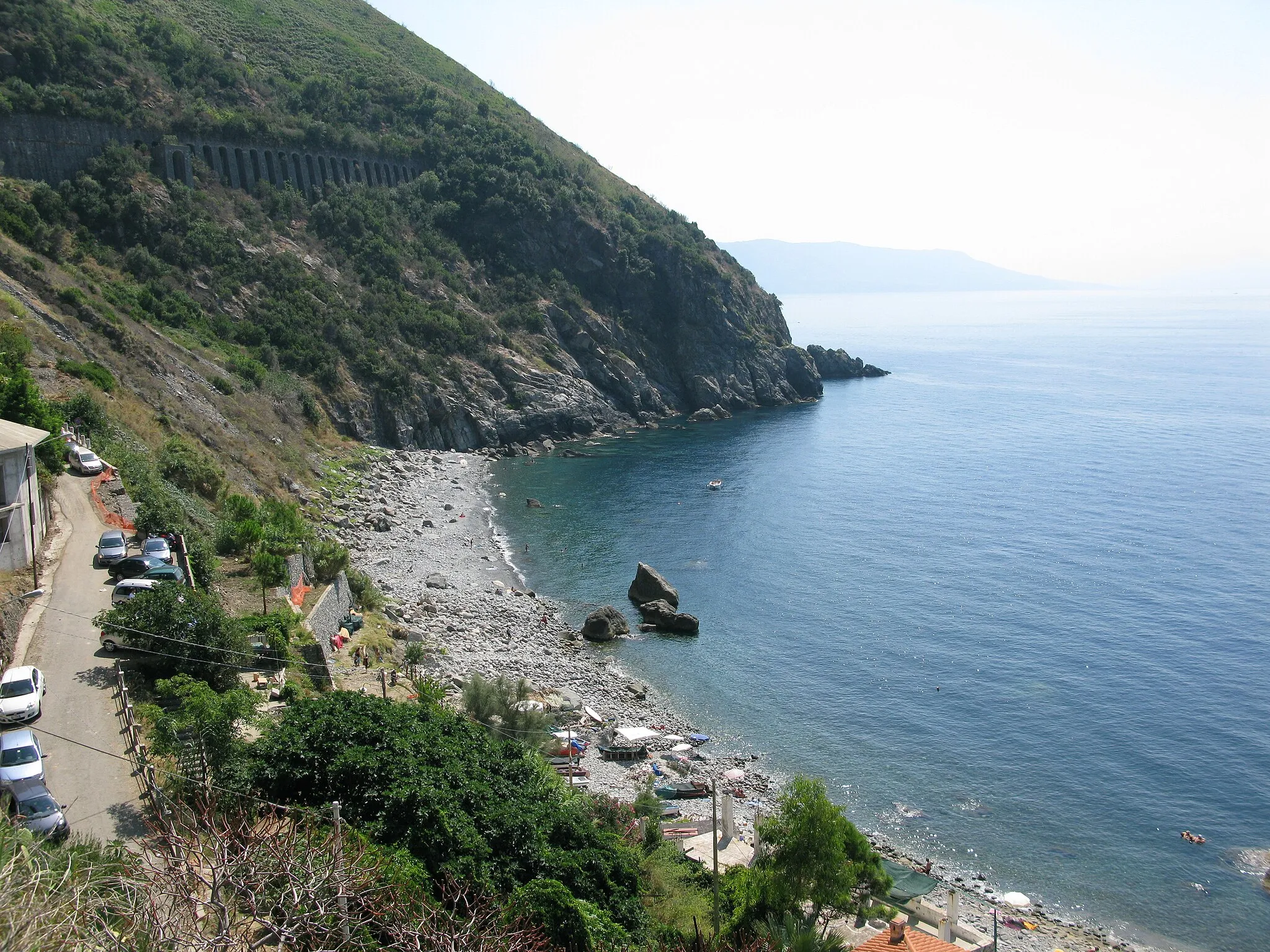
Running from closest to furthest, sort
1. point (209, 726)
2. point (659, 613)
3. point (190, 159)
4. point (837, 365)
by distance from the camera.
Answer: point (209, 726) < point (659, 613) < point (190, 159) < point (837, 365)

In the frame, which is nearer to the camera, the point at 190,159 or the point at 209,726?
the point at 209,726

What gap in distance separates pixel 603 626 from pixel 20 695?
31050 mm

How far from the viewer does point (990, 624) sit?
5150 centimetres

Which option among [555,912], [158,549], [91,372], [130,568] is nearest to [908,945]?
[555,912]

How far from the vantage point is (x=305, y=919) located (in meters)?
11.3

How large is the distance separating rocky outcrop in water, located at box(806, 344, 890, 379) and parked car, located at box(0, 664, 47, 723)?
449 feet

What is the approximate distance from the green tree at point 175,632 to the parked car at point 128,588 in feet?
6.29

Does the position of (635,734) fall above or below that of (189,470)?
below

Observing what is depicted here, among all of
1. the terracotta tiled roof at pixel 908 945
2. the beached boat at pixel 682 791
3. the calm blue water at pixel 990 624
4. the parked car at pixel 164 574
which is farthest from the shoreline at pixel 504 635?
the parked car at pixel 164 574

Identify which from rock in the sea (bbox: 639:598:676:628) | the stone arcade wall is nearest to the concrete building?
rock in the sea (bbox: 639:598:676:628)

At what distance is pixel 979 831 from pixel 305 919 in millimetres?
29037

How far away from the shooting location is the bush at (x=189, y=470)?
148ft

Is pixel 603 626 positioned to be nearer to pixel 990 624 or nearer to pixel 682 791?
pixel 682 791

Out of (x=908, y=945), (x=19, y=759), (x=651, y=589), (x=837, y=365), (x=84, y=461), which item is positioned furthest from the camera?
(x=837, y=365)
